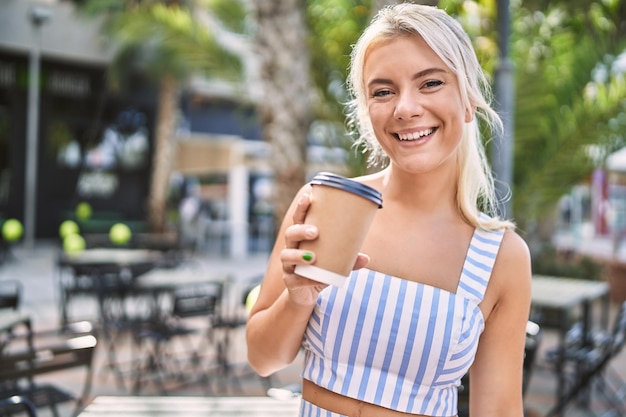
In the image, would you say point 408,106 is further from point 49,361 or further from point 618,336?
point 618,336

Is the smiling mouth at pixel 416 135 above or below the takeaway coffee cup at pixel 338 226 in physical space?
above

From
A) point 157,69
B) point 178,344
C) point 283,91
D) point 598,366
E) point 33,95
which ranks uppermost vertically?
point 157,69

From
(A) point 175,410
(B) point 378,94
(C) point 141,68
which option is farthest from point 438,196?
(C) point 141,68

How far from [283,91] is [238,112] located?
909cm

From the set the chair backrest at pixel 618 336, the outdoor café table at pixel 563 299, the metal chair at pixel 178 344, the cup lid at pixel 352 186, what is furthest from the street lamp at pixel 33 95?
the cup lid at pixel 352 186

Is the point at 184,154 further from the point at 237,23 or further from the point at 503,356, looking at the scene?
the point at 503,356

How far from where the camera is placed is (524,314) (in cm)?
136

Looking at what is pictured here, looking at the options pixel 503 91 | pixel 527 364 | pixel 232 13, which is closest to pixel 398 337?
pixel 527 364

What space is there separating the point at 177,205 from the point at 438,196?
2050 cm

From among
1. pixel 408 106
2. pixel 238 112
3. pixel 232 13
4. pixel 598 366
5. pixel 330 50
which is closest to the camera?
pixel 408 106

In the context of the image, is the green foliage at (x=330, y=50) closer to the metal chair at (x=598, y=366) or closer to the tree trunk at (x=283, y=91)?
the tree trunk at (x=283, y=91)

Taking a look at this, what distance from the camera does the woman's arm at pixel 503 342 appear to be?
53.4 inches

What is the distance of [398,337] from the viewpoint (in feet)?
4.30

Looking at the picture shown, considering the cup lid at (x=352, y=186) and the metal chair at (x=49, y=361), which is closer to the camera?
the cup lid at (x=352, y=186)
